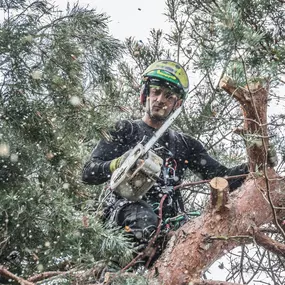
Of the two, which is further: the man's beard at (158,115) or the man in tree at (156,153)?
the man's beard at (158,115)

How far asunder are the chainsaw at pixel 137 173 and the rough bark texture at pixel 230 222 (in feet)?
1.13

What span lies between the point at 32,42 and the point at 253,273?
3149 millimetres

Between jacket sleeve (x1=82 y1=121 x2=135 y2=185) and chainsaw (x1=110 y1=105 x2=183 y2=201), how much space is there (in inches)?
8.4

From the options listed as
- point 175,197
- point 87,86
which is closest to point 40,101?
point 87,86

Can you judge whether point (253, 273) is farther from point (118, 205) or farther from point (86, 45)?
point (86, 45)

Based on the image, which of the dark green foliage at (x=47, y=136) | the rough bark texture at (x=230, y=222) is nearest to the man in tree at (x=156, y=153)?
the dark green foliage at (x=47, y=136)

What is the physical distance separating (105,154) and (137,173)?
55 centimetres

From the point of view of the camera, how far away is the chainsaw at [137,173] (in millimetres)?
3094

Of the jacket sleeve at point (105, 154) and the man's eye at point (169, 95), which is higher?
the man's eye at point (169, 95)

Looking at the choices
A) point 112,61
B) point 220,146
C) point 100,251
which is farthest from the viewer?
point 220,146

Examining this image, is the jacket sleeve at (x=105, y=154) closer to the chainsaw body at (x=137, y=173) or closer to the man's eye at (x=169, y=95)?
the chainsaw body at (x=137, y=173)

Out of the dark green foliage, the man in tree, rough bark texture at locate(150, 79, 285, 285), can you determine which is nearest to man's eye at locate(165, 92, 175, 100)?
the man in tree

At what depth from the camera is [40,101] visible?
321 centimetres

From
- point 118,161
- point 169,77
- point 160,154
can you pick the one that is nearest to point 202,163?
point 160,154
